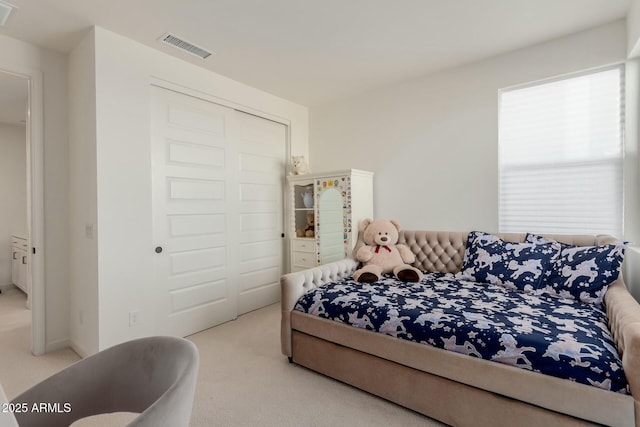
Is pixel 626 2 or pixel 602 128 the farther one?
pixel 602 128

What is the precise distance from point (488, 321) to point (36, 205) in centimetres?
348

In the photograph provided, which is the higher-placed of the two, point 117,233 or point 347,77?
point 347,77

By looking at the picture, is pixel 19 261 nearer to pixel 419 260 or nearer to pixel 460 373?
pixel 419 260

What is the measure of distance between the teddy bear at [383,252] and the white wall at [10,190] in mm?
4939

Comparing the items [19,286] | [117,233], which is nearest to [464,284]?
[117,233]

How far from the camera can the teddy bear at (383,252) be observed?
111 inches

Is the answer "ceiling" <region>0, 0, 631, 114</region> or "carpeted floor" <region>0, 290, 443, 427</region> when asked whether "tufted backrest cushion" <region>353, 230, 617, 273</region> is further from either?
"ceiling" <region>0, 0, 631, 114</region>

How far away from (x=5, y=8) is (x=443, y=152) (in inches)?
142

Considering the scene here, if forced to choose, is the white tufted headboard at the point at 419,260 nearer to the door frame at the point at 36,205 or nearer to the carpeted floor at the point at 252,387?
the carpeted floor at the point at 252,387

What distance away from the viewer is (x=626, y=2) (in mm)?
2168

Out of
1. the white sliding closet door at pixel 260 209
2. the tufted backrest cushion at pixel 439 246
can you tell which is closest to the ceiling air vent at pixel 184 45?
the white sliding closet door at pixel 260 209

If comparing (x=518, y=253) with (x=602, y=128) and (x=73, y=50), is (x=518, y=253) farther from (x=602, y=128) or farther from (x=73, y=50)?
(x=73, y=50)

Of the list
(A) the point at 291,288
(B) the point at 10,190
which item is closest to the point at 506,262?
(A) the point at 291,288

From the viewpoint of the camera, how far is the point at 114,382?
1.07 metres
